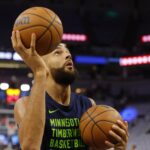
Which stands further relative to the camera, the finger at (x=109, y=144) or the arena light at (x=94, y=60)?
the arena light at (x=94, y=60)

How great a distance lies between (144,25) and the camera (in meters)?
26.1

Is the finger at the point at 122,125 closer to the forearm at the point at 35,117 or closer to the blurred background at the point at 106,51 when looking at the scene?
the forearm at the point at 35,117

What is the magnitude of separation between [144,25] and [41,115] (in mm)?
24120

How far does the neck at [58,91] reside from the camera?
3.41 meters

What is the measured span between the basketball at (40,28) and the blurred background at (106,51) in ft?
54.0

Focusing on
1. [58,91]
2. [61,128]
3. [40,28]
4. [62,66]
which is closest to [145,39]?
[58,91]

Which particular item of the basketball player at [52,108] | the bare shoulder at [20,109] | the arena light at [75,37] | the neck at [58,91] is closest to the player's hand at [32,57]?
the basketball player at [52,108]

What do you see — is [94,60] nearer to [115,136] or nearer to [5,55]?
[5,55]

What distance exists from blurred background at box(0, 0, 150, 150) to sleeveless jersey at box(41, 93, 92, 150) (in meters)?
16.0

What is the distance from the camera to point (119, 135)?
9.11 feet

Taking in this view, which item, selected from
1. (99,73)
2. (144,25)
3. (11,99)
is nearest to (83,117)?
(11,99)

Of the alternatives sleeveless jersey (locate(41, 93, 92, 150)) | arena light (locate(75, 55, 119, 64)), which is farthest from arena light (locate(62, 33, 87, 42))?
sleeveless jersey (locate(41, 93, 92, 150))

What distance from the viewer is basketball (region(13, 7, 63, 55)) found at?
2755 mm

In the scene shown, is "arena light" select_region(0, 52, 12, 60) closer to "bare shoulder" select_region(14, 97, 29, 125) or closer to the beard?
the beard
